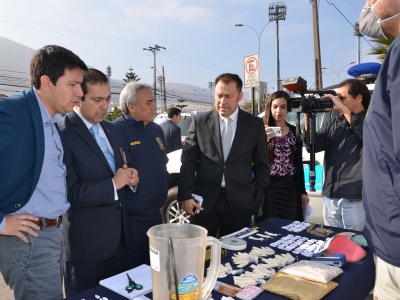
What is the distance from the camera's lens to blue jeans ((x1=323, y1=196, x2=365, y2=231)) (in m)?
2.81

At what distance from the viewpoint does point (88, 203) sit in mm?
2025

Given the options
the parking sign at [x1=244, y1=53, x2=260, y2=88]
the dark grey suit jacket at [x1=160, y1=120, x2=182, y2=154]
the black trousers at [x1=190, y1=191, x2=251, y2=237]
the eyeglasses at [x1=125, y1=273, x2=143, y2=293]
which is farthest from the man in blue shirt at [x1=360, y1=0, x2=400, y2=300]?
the parking sign at [x1=244, y1=53, x2=260, y2=88]

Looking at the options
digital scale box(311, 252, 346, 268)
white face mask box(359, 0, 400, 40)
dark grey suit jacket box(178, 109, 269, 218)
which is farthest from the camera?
dark grey suit jacket box(178, 109, 269, 218)

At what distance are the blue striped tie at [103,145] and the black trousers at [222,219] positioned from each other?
3.06 feet

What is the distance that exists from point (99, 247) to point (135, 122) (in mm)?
1124

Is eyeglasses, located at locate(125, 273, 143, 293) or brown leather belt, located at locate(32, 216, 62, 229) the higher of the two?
brown leather belt, located at locate(32, 216, 62, 229)

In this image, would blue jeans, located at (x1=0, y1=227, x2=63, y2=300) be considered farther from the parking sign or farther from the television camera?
the parking sign

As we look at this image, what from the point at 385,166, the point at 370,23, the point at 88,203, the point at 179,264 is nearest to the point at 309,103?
the point at 370,23

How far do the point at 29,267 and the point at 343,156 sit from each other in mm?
2433

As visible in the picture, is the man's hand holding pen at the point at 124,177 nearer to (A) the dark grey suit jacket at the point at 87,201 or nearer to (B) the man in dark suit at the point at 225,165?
(A) the dark grey suit jacket at the point at 87,201

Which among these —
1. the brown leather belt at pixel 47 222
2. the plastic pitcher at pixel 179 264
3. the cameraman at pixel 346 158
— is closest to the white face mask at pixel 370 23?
the plastic pitcher at pixel 179 264

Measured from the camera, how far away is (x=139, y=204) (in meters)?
2.64

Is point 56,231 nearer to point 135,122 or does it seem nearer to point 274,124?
point 135,122

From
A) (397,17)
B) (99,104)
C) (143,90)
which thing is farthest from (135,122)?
(397,17)
